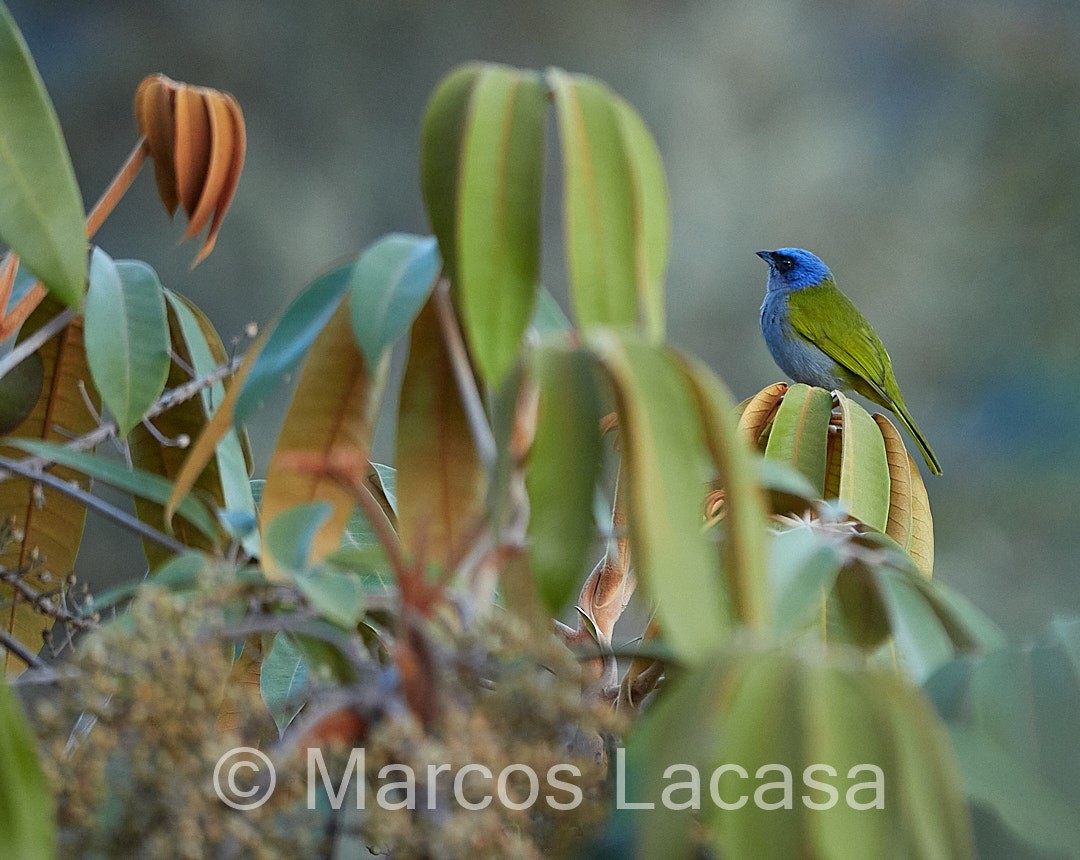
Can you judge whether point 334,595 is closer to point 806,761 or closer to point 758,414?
point 806,761

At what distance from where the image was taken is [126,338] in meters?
0.63

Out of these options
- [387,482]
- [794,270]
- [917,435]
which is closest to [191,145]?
[387,482]

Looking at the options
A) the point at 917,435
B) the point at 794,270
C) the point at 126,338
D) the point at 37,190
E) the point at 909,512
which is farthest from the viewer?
the point at 794,270

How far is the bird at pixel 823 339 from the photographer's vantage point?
2354 mm

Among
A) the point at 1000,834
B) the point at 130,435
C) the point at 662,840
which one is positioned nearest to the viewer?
the point at 662,840

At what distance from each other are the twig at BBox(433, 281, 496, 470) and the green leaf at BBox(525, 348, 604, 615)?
5 cm

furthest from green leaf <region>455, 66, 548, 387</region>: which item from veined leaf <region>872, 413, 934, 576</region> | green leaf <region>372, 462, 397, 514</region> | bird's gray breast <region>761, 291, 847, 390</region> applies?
bird's gray breast <region>761, 291, 847, 390</region>

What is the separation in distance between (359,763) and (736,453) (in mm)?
137

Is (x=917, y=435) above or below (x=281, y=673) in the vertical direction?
below

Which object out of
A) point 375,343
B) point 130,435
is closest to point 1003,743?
point 375,343

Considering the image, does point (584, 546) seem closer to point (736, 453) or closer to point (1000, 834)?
point (736, 453)

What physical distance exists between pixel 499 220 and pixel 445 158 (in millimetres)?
39

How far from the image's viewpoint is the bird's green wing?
7.70 ft

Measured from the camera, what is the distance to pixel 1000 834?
398 millimetres
